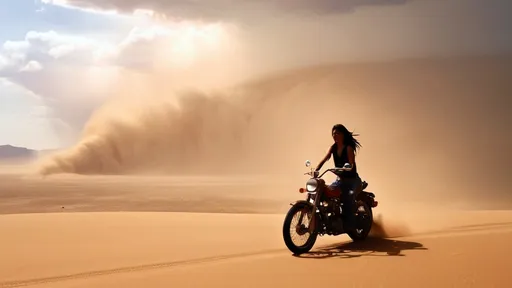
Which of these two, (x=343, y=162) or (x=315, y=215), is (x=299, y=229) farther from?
(x=343, y=162)

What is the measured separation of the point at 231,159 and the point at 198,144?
9.71 ft

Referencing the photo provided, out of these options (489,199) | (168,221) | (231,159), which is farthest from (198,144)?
(168,221)

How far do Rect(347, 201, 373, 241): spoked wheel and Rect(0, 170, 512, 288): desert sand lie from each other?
17cm

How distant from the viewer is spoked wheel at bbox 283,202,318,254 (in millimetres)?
6949

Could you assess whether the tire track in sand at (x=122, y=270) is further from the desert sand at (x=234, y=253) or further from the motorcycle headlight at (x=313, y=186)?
the motorcycle headlight at (x=313, y=186)

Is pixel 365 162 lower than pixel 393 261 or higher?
higher

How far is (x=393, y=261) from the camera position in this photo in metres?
6.41

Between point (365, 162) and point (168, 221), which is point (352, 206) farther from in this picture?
point (365, 162)

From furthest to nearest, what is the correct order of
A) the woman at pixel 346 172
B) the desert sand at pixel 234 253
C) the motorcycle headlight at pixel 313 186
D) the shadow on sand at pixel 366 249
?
the woman at pixel 346 172 < the motorcycle headlight at pixel 313 186 < the shadow on sand at pixel 366 249 < the desert sand at pixel 234 253

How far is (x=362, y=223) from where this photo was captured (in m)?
8.13

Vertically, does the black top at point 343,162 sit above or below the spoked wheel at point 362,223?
above

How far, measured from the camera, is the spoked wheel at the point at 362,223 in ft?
26.2

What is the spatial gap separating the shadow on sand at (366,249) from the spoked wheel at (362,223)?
0.10m

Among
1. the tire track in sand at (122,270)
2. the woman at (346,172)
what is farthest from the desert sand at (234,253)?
the woman at (346,172)
